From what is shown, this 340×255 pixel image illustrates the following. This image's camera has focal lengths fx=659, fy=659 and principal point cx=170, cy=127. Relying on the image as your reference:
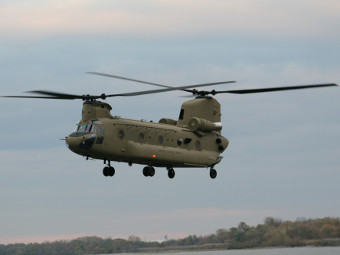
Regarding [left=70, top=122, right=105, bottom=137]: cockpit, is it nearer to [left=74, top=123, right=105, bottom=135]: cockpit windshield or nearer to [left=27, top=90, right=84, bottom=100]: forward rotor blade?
[left=74, top=123, right=105, bottom=135]: cockpit windshield

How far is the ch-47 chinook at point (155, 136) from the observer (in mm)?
46281

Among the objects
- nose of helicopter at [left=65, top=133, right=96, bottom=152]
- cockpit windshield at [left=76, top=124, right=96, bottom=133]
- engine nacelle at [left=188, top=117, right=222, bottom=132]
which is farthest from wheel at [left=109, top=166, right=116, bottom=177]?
engine nacelle at [left=188, top=117, right=222, bottom=132]

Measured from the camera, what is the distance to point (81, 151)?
45844 millimetres

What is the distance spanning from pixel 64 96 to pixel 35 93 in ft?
7.47

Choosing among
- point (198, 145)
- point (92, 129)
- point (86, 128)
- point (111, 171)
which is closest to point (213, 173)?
point (198, 145)

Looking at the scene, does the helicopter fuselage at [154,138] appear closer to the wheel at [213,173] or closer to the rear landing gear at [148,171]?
the rear landing gear at [148,171]

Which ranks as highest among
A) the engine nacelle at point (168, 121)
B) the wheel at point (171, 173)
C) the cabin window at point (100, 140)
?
the engine nacelle at point (168, 121)

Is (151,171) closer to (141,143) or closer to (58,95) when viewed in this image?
(141,143)

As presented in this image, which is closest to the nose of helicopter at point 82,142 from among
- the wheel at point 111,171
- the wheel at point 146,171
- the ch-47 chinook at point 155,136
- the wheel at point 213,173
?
the ch-47 chinook at point 155,136

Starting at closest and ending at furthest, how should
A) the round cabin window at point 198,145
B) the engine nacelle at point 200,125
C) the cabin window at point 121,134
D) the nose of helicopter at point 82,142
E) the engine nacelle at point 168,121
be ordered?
the nose of helicopter at point 82,142 → the cabin window at point 121,134 → the round cabin window at point 198,145 → the engine nacelle at point 200,125 → the engine nacelle at point 168,121

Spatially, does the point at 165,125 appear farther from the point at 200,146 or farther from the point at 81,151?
the point at 81,151

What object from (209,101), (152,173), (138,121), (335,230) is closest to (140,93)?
(138,121)

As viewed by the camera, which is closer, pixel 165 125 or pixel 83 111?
pixel 83 111

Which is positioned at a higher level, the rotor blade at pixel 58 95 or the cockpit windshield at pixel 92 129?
the rotor blade at pixel 58 95
